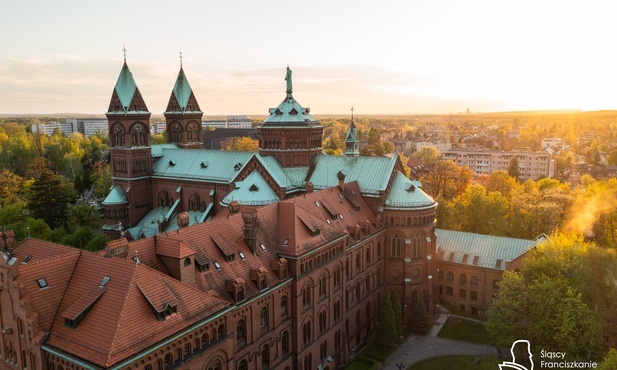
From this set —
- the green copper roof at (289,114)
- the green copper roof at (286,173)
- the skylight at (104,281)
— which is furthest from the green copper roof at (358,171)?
the skylight at (104,281)

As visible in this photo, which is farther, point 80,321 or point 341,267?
point 341,267

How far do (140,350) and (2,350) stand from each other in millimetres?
12102

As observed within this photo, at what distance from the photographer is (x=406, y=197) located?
198ft

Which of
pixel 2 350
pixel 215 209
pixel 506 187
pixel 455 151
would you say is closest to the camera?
pixel 2 350

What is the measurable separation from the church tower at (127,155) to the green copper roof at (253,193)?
2426cm

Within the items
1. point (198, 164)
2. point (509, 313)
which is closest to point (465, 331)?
point (509, 313)

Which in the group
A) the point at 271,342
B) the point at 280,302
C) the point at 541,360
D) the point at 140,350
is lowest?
the point at 541,360

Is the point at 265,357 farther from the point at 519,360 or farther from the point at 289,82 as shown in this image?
the point at 289,82

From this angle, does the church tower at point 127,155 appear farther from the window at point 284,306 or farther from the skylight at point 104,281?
the skylight at point 104,281

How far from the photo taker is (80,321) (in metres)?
28.5

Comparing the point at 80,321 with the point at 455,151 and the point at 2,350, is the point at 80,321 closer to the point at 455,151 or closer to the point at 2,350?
the point at 2,350

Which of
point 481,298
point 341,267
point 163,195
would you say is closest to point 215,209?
point 163,195

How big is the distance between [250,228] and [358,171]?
27.1 metres

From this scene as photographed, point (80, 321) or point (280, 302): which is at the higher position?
point (80, 321)
